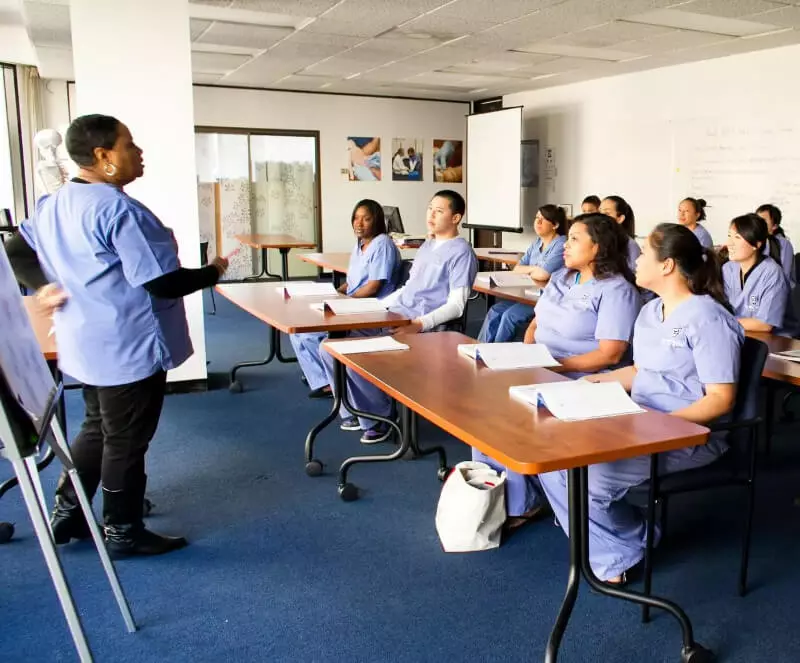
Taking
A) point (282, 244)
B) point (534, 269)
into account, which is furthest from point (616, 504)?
point (282, 244)

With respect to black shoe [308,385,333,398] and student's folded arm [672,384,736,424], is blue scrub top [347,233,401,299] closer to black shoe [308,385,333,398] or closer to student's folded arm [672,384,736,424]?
black shoe [308,385,333,398]

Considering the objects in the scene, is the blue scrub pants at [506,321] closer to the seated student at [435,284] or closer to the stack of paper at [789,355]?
the seated student at [435,284]

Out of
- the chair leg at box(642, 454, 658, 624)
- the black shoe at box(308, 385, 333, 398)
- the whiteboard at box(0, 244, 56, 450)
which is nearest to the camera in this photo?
the whiteboard at box(0, 244, 56, 450)

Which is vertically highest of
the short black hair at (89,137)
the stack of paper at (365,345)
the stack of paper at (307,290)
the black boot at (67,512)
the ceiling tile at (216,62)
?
the ceiling tile at (216,62)

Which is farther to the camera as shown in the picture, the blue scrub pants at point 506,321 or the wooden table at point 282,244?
the wooden table at point 282,244

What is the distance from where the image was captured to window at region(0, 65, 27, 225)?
8.58 m

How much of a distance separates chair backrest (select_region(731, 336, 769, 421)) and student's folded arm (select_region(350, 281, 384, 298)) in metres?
2.38

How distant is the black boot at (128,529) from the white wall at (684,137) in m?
6.17

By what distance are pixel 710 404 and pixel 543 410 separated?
524 mm

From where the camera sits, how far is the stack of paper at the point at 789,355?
8.74 feet

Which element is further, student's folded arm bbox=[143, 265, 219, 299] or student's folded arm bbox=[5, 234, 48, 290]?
student's folded arm bbox=[5, 234, 48, 290]

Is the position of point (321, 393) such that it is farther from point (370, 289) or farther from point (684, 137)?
point (684, 137)

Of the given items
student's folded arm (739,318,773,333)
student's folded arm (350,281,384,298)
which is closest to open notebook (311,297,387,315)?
student's folded arm (350,281,384,298)

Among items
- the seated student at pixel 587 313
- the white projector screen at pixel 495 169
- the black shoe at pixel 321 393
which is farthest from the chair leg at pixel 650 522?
the white projector screen at pixel 495 169
